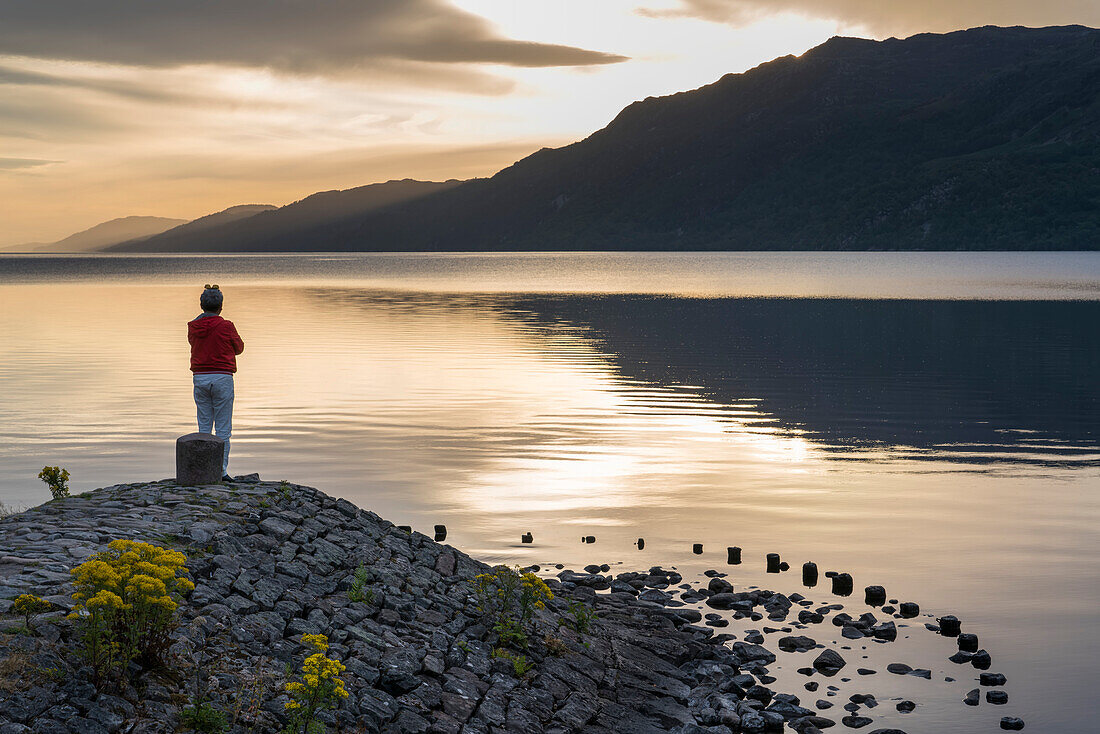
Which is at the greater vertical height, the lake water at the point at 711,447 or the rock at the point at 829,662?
the lake water at the point at 711,447

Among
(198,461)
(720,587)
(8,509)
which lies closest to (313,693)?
(198,461)

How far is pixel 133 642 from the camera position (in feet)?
37.3

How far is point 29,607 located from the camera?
11.6 meters

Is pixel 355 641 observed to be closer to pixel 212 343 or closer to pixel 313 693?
pixel 313 693

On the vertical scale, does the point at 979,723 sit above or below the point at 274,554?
below

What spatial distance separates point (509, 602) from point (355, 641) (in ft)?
10.9

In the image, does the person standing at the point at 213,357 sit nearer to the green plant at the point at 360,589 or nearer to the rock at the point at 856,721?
the green plant at the point at 360,589

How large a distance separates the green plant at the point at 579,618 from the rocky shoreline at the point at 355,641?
4.4 inches

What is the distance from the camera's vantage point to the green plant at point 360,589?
14898 mm

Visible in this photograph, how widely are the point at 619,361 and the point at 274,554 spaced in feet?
145

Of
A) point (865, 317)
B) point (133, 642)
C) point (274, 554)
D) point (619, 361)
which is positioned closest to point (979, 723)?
point (274, 554)

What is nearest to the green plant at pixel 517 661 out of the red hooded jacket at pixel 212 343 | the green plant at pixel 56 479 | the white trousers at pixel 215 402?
the white trousers at pixel 215 402

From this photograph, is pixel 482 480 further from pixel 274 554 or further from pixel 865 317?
pixel 865 317

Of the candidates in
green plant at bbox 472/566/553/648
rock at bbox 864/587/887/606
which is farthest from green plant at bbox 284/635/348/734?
rock at bbox 864/587/887/606
